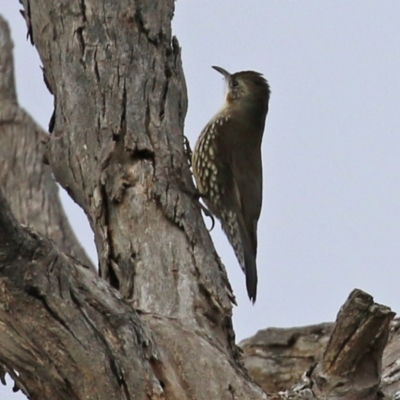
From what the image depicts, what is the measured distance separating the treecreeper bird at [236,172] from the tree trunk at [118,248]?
0.88 metres

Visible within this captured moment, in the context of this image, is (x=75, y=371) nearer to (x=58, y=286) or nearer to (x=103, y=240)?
(x=58, y=286)

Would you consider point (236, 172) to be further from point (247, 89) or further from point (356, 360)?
point (356, 360)

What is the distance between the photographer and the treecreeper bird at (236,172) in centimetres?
510

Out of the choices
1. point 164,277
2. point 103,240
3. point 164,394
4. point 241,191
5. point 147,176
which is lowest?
point 164,394

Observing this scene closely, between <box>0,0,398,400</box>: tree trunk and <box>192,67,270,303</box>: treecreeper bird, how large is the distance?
88 cm

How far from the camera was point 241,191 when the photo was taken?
5.20 m

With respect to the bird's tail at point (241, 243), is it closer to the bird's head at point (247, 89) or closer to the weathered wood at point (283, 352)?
the weathered wood at point (283, 352)

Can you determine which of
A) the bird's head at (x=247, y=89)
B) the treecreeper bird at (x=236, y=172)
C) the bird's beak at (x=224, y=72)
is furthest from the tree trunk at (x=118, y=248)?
the bird's beak at (x=224, y=72)

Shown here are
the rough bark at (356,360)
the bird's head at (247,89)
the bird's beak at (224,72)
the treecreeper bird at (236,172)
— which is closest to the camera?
the rough bark at (356,360)

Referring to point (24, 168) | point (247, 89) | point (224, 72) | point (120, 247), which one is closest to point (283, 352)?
point (120, 247)

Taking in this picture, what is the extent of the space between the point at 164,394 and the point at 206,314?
0.53 m

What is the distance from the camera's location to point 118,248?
12.3 ft

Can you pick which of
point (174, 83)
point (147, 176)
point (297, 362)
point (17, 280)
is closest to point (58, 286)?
point (17, 280)

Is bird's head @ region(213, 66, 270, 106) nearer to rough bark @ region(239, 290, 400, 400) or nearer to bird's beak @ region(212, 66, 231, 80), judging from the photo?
bird's beak @ region(212, 66, 231, 80)
